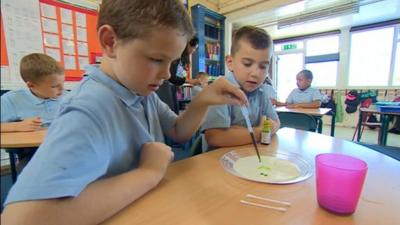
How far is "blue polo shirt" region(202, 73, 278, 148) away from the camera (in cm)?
94

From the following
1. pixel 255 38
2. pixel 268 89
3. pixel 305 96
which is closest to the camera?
pixel 255 38

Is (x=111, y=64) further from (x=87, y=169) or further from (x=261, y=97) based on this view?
(x=261, y=97)

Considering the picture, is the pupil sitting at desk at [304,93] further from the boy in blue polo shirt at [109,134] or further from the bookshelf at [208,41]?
the boy in blue polo shirt at [109,134]

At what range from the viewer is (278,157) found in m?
0.72

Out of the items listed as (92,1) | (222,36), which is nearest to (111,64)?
(92,1)

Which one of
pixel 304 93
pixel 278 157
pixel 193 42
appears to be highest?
pixel 193 42

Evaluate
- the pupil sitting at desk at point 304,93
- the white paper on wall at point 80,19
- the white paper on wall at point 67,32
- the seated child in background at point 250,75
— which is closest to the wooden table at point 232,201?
the seated child in background at point 250,75

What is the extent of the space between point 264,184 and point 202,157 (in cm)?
23

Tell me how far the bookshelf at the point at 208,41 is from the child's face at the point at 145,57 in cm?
343

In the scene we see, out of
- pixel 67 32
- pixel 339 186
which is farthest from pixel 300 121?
pixel 67 32

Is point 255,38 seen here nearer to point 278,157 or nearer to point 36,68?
point 278,157

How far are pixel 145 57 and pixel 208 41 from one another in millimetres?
3958

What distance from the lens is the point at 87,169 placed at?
37 cm

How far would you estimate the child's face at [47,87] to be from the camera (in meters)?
1.09
